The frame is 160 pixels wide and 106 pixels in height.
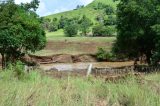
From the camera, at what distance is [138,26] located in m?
37.0

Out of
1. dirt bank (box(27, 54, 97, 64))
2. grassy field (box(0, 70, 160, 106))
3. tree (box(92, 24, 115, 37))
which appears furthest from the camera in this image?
tree (box(92, 24, 115, 37))

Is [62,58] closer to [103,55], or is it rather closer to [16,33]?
[103,55]

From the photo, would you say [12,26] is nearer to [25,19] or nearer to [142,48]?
[25,19]

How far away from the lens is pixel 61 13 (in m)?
152

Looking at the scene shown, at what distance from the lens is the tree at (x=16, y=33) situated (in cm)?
3775

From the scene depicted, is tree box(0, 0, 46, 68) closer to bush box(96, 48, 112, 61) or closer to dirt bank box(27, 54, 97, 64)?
dirt bank box(27, 54, 97, 64)

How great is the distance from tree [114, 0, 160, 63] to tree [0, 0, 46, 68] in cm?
798

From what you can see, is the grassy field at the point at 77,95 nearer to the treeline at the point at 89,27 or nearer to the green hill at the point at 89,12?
the treeline at the point at 89,27

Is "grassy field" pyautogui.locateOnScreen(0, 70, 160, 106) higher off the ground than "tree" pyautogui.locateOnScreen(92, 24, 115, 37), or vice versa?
"grassy field" pyautogui.locateOnScreen(0, 70, 160, 106)

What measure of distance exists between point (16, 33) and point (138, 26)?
1089 centimetres

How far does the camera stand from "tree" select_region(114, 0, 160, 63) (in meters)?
35.8

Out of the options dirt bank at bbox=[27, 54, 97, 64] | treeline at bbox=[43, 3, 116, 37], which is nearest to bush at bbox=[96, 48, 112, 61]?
dirt bank at bbox=[27, 54, 97, 64]

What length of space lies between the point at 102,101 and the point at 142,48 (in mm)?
31913

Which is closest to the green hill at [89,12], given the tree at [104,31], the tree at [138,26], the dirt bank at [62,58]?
the tree at [104,31]
